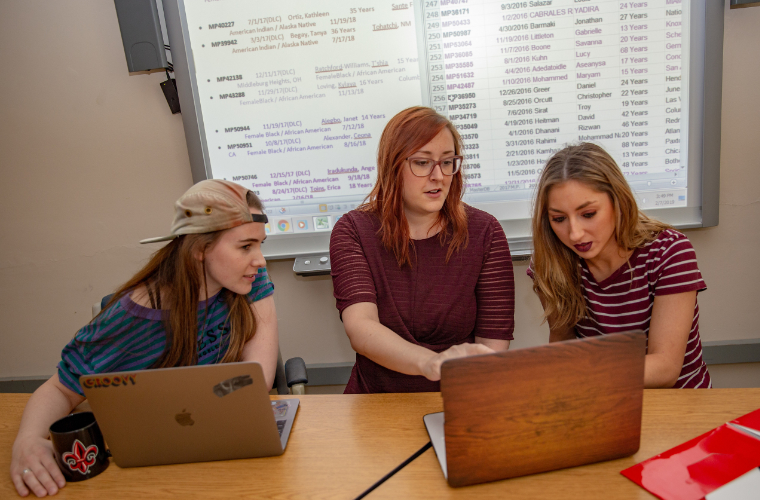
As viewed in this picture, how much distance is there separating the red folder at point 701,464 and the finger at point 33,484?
1.02m

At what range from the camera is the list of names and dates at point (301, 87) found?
184 centimetres

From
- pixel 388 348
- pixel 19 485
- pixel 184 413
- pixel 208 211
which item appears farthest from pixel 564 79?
pixel 19 485

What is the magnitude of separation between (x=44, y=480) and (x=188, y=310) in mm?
431

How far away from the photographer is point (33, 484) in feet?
2.70

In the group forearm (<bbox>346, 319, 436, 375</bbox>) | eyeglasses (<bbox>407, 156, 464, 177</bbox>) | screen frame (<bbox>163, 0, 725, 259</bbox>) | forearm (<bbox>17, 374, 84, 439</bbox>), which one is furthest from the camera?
screen frame (<bbox>163, 0, 725, 259</bbox>)

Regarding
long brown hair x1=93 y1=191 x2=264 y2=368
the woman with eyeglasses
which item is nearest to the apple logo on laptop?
long brown hair x1=93 y1=191 x2=264 y2=368

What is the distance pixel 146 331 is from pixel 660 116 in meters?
1.98

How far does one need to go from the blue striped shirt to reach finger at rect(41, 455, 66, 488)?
0.73ft

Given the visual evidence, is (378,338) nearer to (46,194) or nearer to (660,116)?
(660,116)

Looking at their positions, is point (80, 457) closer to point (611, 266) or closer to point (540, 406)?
point (540, 406)

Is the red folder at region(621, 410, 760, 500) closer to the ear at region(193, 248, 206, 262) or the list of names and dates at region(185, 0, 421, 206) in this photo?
the ear at region(193, 248, 206, 262)

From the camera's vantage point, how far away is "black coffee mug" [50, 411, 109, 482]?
2.71ft

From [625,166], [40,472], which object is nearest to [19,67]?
[40,472]

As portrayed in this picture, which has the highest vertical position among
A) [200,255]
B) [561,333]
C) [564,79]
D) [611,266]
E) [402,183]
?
[564,79]
